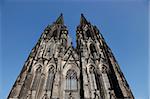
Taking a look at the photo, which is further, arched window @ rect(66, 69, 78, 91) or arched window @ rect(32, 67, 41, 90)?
arched window @ rect(66, 69, 78, 91)

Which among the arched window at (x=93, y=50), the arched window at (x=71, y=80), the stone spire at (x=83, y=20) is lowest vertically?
the arched window at (x=71, y=80)

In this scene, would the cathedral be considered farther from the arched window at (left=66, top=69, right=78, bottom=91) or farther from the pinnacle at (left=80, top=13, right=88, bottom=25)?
the pinnacle at (left=80, top=13, right=88, bottom=25)

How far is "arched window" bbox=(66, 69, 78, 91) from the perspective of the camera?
1875cm

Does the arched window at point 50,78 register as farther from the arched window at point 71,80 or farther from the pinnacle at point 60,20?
the pinnacle at point 60,20

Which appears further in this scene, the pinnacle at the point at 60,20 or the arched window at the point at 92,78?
the pinnacle at the point at 60,20

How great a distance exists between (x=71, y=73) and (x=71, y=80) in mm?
931

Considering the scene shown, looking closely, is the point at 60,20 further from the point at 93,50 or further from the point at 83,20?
the point at 93,50

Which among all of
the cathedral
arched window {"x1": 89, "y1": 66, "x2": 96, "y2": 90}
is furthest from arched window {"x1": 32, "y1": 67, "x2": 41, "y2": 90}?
arched window {"x1": 89, "y1": 66, "x2": 96, "y2": 90}

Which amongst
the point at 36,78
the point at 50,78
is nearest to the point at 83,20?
the point at 50,78

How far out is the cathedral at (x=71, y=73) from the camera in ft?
57.7

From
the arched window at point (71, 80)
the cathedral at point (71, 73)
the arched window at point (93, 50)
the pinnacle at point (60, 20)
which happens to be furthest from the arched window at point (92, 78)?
the pinnacle at point (60, 20)

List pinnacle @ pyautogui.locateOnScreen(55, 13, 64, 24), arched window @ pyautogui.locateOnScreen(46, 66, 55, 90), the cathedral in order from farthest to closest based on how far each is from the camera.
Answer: pinnacle @ pyautogui.locateOnScreen(55, 13, 64, 24) → arched window @ pyautogui.locateOnScreen(46, 66, 55, 90) → the cathedral

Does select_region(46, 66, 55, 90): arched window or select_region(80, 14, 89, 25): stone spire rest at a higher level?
select_region(80, 14, 89, 25): stone spire

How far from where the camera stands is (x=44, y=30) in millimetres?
26438
